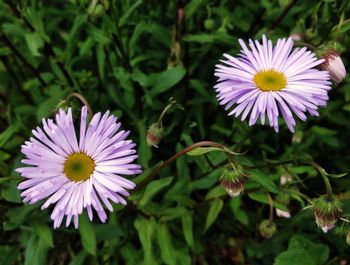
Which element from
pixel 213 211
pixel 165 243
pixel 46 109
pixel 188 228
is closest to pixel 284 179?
pixel 213 211

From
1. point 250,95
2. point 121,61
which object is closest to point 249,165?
point 250,95

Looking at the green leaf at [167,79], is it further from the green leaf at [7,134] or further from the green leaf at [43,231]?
the green leaf at [43,231]

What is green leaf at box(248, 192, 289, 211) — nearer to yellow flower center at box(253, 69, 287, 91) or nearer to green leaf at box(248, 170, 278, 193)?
green leaf at box(248, 170, 278, 193)

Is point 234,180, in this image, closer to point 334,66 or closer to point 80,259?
point 334,66

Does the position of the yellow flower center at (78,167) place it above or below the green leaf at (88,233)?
above

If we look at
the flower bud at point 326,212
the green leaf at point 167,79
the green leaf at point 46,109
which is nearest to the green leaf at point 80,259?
the green leaf at point 46,109

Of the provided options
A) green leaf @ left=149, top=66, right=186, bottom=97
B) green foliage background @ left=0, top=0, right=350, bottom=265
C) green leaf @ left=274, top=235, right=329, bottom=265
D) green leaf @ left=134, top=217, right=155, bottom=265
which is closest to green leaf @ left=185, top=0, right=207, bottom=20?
green foliage background @ left=0, top=0, right=350, bottom=265

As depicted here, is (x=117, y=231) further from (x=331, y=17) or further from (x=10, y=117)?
(x=331, y=17)
